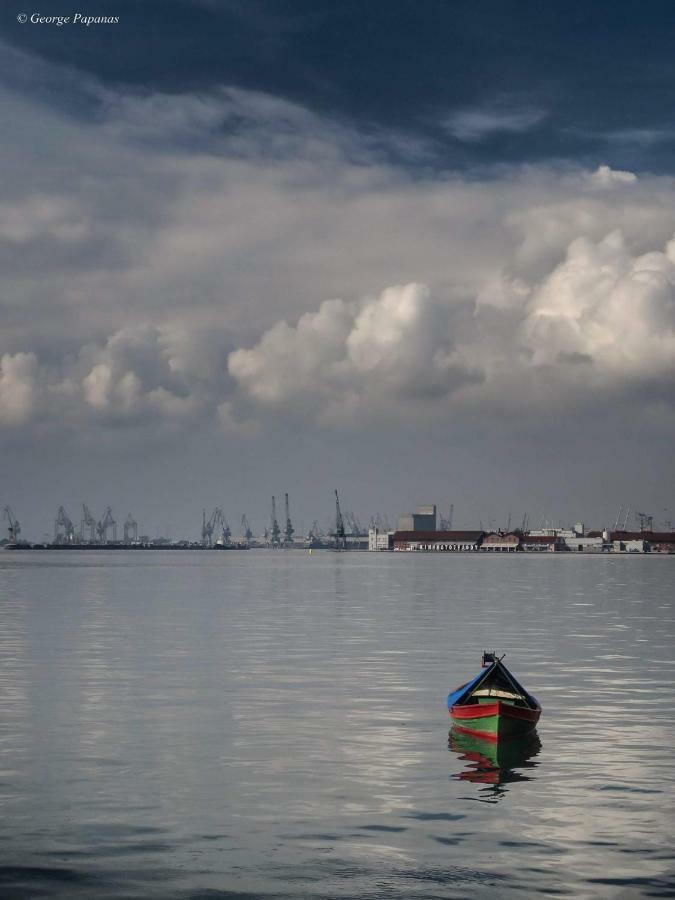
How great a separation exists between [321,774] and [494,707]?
835 centimetres

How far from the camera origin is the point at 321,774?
32.1 metres

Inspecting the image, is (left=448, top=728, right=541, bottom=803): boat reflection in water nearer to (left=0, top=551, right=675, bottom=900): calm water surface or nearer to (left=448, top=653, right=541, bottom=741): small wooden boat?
(left=0, top=551, right=675, bottom=900): calm water surface

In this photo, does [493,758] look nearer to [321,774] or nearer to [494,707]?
[494,707]

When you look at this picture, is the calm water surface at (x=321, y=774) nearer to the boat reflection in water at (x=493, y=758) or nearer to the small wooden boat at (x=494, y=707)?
the boat reflection in water at (x=493, y=758)

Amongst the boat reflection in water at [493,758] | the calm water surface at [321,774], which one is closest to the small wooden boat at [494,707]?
the boat reflection in water at [493,758]

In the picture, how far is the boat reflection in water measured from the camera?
31658 millimetres

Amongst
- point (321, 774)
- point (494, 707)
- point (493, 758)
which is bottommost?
point (493, 758)

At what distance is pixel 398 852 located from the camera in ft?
78.9

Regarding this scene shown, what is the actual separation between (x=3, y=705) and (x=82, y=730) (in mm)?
7000

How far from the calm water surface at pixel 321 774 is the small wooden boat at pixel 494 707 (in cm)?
89

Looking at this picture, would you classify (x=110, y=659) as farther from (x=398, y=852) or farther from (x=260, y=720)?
(x=398, y=852)

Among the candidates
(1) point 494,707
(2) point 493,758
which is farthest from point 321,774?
(1) point 494,707

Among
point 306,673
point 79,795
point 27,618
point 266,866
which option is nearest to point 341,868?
point 266,866

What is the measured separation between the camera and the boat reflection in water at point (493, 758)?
3166 cm
